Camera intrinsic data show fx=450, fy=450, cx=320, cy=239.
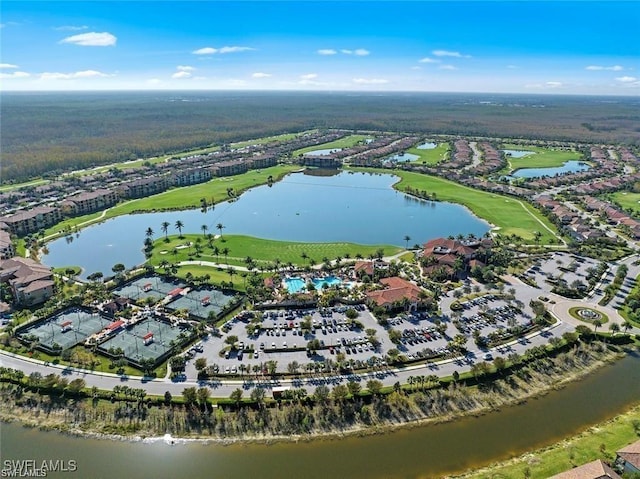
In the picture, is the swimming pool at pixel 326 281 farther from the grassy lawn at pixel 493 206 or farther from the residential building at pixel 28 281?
the grassy lawn at pixel 493 206

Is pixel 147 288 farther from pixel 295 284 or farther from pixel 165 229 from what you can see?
pixel 165 229

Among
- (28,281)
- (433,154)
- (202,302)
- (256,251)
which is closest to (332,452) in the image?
(202,302)

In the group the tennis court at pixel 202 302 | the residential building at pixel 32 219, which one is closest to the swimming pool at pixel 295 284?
the tennis court at pixel 202 302

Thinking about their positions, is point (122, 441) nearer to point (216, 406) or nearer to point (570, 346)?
point (216, 406)

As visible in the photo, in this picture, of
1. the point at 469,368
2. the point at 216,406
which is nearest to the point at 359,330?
the point at 469,368

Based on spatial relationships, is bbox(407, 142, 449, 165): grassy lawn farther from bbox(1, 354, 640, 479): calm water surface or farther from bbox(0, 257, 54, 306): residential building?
bbox(1, 354, 640, 479): calm water surface

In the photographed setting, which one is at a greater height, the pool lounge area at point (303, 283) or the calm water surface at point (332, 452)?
the pool lounge area at point (303, 283)
